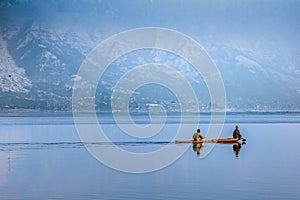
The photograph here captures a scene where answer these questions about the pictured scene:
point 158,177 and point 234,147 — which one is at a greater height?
point 234,147

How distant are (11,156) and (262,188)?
32.1 metres

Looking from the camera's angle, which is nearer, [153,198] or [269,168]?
[153,198]

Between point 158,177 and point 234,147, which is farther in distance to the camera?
point 234,147

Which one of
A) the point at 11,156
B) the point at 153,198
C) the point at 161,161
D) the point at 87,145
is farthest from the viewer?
the point at 87,145

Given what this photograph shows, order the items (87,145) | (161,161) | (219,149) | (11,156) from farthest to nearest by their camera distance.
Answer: (87,145) < (219,149) < (11,156) < (161,161)

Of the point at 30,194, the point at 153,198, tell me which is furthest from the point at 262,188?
the point at 30,194

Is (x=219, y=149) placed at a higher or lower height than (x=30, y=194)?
higher

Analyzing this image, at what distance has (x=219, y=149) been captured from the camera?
3004 inches

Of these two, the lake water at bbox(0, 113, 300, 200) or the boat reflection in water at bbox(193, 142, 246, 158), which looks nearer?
the lake water at bbox(0, 113, 300, 200)

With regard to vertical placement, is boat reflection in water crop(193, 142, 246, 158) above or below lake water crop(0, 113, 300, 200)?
above

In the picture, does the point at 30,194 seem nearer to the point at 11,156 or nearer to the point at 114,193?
the point at 114,193

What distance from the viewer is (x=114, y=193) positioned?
137ft

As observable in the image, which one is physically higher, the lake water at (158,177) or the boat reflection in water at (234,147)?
the boat reflection in water at (234,147)

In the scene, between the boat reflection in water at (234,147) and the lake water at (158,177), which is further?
the boat reflection in water at (234,147)
